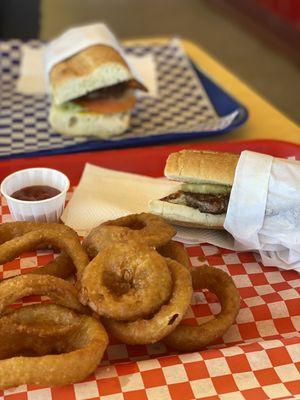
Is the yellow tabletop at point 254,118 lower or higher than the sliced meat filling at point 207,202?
lower

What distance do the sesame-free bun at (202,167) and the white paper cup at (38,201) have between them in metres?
0.36

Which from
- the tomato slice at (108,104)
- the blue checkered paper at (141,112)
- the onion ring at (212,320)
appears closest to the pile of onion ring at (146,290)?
the onion ring at (212,320)

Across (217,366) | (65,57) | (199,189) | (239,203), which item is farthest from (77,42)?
(217,366)

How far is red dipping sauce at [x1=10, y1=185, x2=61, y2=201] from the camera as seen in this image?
1.81 meters

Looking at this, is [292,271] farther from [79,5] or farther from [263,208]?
[79,5]

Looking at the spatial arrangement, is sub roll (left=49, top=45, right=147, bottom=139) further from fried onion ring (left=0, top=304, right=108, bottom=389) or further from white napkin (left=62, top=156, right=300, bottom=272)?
fried onion ring (left=0, top=304, right=108, bottom=389)

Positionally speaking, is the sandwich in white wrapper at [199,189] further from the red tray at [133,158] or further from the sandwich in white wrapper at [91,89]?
the sandwich in white wrapper at [91,89]

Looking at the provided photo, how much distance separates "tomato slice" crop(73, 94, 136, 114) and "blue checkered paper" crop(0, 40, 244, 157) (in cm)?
11

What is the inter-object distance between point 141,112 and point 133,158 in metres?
0.73

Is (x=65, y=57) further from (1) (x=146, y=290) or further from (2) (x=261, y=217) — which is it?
(1) (x=146, y=290)

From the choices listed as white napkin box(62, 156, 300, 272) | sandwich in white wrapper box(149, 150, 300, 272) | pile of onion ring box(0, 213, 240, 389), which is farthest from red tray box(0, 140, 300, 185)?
pile of onion ring box(0, 213, 240, 389)

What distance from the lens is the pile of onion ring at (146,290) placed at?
51.1 inches

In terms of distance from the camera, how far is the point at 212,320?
1411mm

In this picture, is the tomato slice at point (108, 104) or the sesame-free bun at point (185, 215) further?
the tomato slice at point (108, 104)
